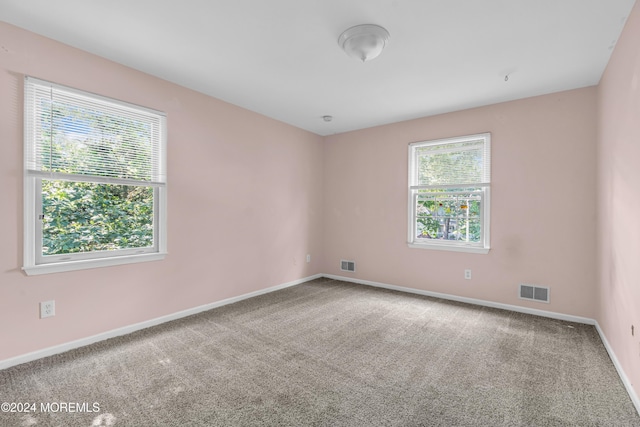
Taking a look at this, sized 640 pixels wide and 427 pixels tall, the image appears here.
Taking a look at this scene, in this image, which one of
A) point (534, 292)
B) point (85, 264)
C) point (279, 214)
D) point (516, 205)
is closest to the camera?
point (85, 264)

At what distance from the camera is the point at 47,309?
240 cm

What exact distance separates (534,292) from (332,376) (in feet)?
9.11

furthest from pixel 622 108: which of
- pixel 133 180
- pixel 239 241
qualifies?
pixel 133 180

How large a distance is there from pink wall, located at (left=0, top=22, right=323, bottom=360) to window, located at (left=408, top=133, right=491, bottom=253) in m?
1.74

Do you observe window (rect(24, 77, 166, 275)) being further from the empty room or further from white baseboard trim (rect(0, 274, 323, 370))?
white baseboard trim (rect(0, 274, 323, 370))

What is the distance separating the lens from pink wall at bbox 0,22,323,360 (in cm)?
225

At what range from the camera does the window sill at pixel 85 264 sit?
2318 millimetres

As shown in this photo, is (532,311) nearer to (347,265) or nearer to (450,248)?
(450,248)

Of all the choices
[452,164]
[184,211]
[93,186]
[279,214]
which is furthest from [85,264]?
[452,164]

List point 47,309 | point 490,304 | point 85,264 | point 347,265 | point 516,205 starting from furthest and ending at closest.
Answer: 1. point 347,265
2. point 490,304
3. point 516,205
4. point 85,264
5. point 47,309

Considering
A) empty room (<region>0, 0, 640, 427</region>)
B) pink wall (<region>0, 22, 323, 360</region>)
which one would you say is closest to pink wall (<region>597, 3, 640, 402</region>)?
empty room (<region>0, 0, 640, 427</region>)

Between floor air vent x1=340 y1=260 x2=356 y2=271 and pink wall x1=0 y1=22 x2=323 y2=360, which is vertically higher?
pink wall x1=0 y1=22 x2=323 y2=360

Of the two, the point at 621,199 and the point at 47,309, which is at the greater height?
the point at 621,199

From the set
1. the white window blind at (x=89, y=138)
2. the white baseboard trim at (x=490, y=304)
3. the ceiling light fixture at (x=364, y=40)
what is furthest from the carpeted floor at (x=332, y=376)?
the ceiling light fixture at (x=364, y=40)
